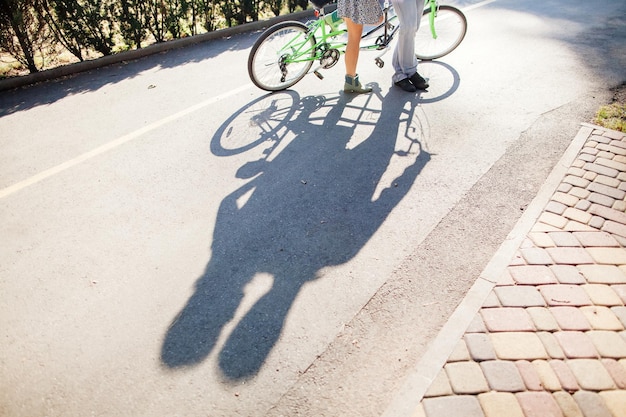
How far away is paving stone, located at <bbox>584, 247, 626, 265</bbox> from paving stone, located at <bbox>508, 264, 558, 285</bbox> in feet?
1.41

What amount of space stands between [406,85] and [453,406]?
13.8 ft

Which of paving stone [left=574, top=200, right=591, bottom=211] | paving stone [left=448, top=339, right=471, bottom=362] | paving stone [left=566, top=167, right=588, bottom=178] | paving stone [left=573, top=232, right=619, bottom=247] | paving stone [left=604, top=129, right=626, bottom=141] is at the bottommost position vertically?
paving stone [left=448, top=339, right=471, bottom=362]

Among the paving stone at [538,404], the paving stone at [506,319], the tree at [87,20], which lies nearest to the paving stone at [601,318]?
the paving stone at [506,319]

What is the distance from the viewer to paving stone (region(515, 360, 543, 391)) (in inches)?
83.3

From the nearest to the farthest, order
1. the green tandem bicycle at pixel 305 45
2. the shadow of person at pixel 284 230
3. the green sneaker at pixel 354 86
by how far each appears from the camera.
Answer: the shadow of person at pixel 284 230
the green tandem bicycle at pixel 305 45
the green sneaker at pixel 354 86

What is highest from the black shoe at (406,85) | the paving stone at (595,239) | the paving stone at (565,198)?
the black shoe at (406,85)

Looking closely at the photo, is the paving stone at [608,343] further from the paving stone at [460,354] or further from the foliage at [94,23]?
the foliage at [94,23]

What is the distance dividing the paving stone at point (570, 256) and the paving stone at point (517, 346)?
0.79 metres

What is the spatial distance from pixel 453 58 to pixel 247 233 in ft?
15.8

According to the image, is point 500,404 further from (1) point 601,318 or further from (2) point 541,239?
(2) point 541,239

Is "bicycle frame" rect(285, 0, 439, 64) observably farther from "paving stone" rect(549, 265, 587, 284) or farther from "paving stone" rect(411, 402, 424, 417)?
"paving stone" rect(411, 402, 424, 417)

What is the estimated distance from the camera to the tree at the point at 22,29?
222 inches

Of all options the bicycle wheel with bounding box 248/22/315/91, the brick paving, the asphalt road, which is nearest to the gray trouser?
the asphalt road

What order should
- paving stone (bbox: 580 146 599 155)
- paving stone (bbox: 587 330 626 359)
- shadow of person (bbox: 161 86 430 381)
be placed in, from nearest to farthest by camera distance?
paving stone (bbox: 587 330 626 359)
shadow of person (bbox: 161 86 430 381)
paving stone (bbox: 580 146 599 155)
